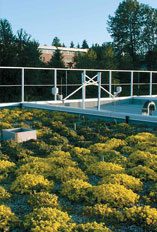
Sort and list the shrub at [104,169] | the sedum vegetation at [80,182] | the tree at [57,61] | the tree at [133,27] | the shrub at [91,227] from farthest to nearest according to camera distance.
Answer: the tree at [133,27] < the tree at [57,61] < the shrub at [104,169] < the sedum vegetation at [80,182] < the shrub at [91,227]

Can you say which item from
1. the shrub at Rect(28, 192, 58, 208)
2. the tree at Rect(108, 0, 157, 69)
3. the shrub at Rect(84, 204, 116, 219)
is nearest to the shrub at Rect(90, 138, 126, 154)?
the shrub at Rect(28, 192, 58, 208)

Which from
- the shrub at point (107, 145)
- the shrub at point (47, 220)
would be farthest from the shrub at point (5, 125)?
the shrub at point (47, 220)

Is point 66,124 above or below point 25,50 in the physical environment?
below

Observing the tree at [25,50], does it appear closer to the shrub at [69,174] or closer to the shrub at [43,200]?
the shrub at [69,174]

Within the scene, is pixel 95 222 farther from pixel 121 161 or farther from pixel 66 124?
pixel 66 124

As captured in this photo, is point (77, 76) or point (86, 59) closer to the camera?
point (77, 76)

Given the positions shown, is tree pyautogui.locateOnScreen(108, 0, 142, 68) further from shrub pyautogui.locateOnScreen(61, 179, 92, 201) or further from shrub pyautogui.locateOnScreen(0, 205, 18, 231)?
shrub pyautogui.locateOnScreen(0, 205, 18, 231)

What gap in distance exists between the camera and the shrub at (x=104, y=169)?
4832 millimetres

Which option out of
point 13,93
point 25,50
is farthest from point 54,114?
point 25,50

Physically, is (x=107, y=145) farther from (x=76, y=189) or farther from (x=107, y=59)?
(x=107, y=59)

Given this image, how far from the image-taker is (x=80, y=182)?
432cm

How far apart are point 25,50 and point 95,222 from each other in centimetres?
2383

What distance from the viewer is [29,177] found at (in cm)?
443

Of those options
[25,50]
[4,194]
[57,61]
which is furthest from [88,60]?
[4,194]
